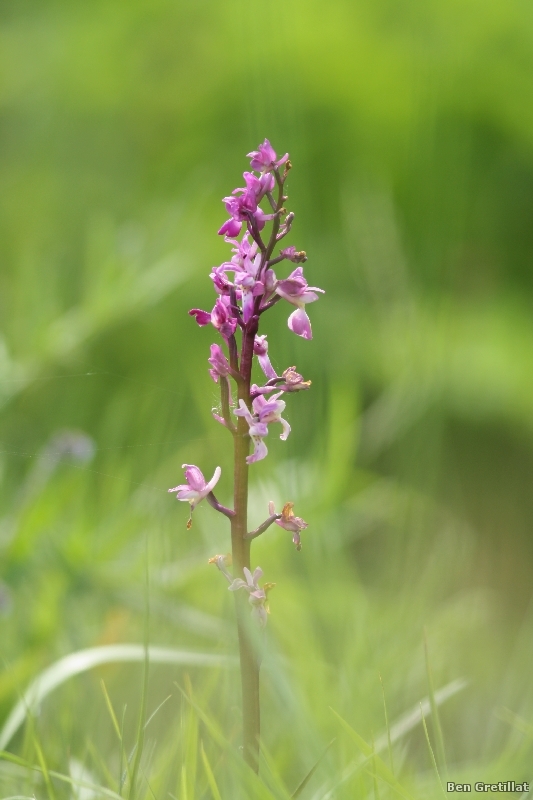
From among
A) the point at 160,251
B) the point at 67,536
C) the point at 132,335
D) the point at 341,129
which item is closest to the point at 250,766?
the point at 67,536

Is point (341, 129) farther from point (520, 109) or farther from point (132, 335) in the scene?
point (132, 335)

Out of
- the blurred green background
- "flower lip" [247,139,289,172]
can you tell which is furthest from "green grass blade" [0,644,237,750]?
"flower lip" [247,139,289,172]

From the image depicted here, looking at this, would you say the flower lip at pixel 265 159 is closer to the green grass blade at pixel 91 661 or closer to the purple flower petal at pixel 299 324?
the purple flower petal at pixel 299 324

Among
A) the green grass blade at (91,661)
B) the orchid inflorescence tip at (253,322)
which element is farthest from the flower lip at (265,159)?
the green grass blade at (91,661)

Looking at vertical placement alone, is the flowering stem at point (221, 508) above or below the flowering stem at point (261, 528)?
above

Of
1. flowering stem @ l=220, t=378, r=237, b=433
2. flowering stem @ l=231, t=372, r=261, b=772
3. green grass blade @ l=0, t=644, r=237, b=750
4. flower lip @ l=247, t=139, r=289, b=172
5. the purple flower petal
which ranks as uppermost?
flower lip @ l=247, t=139, r=289, b=172

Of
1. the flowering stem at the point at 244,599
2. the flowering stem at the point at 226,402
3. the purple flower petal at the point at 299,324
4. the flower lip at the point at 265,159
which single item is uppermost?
the flower lip at the point at 265,159

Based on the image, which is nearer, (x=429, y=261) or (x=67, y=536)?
(x=429, y=261)

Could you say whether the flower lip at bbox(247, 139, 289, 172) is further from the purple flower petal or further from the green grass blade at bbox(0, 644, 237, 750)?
the green grass blade at bbox(0, 644, 237, 750)
